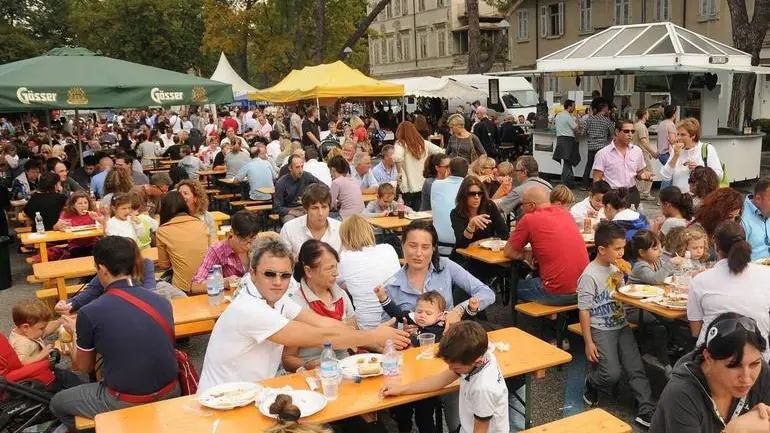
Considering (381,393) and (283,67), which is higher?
(283,67)

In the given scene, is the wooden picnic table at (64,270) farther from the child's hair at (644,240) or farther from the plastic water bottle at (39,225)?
the child's hair at (644,240)

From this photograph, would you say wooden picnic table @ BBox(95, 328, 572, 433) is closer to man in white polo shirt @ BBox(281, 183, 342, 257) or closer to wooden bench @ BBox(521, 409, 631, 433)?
wooden bench @ BBox(521, 409, 631, 433)

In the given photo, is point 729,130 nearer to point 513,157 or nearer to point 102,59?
point 513,157

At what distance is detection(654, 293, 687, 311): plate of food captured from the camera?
183 inches

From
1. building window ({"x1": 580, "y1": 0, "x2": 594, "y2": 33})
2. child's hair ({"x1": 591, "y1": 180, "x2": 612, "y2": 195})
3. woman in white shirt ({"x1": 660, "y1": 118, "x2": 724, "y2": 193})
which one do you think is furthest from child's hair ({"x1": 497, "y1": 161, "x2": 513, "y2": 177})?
building window ({"x1": 580, "y1": 0, "x2": 594, "y2": 33})

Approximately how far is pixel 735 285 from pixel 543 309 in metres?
1.76

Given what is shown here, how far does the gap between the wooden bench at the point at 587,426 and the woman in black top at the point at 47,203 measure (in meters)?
7.25

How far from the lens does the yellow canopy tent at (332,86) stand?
1495cm

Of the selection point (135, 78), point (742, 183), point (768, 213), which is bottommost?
point (742, 183)

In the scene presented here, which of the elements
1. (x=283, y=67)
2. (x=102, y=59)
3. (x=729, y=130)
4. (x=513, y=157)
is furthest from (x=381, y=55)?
(x=102, y=59)

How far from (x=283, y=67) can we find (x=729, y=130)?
1109 inches

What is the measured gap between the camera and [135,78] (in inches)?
365

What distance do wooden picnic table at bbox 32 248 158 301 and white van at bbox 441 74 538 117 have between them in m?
18.4

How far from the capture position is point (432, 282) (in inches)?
182
